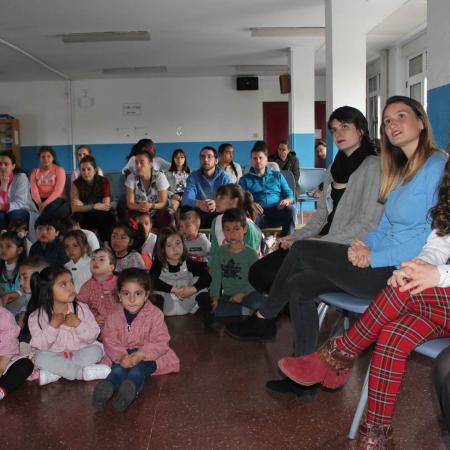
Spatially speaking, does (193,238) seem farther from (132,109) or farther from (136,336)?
(132,109)

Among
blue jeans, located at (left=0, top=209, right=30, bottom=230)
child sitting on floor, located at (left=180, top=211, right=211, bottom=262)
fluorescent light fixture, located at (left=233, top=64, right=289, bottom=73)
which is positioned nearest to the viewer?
child sitting on floor, located at (left=180, top=211, right=211, bottom=262)

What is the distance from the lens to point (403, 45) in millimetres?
9555

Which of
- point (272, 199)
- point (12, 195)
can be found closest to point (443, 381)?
point (272, 199)

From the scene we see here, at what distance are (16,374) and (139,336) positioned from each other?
1.84 feet

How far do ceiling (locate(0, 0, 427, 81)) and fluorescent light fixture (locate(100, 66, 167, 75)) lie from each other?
0.18m

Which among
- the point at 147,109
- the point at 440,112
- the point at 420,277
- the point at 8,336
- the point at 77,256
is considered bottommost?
the point at 8,336

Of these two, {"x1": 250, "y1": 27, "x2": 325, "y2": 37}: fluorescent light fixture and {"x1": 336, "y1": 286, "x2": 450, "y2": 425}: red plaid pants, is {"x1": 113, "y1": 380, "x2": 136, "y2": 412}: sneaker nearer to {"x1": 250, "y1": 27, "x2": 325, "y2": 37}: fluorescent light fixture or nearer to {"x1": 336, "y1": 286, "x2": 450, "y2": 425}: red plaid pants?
{"x1": 336, "y1": 286, "x2": 450, "y2": 425}: red plaid pants

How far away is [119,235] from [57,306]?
1.17 metres

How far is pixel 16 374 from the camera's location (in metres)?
2.54

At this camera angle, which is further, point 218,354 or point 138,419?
point 218,354

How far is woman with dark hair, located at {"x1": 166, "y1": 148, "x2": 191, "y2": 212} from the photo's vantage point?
18.1 ft

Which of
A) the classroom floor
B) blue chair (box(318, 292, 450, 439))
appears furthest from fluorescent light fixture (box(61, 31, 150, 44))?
blue chair (box(318, 292, 450, 439))

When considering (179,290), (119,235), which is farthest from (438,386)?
(119,235)

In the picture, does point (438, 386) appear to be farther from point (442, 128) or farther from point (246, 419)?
point (442, 128)
